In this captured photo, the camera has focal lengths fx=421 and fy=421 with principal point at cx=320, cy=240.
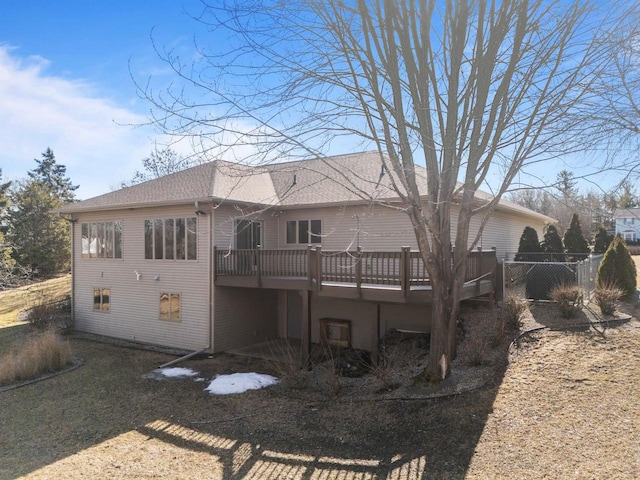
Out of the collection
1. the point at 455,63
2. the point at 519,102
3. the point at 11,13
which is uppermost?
the point at 11,13

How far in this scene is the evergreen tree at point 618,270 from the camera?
1161cm

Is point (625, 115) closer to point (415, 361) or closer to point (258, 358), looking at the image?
point (415, 361)

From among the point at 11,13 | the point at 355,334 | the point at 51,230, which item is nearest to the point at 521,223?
the point at 355,334

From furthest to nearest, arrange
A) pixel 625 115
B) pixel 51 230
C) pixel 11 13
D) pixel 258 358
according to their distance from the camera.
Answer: pixel 51 230
pixel 258 358
pixel 11 13
pixel 625 115

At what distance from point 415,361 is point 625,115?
260 inches

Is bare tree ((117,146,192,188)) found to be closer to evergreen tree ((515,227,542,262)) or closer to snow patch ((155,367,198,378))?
snow patch ((155,367,198,378))

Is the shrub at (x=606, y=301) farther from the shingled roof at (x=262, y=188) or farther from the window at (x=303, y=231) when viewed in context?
the window at (x=303, y=231)

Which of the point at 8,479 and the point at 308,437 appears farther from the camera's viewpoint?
the point at 308,437

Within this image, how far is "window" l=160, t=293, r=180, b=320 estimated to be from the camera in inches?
533

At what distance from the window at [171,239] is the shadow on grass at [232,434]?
4.91m

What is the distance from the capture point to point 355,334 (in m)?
13.4

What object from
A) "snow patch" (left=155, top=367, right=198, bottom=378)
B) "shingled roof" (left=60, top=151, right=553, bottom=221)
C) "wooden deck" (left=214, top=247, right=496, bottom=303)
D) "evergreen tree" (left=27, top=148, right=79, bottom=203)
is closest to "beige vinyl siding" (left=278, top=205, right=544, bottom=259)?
"shingled roof" (left=60, top=151, right=553, bottom=221)

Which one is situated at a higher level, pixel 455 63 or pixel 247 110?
pixel 455 63

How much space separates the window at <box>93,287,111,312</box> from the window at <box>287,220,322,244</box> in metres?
7.05
